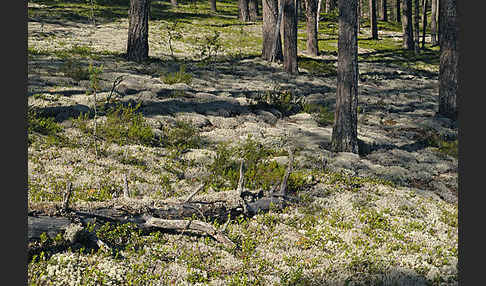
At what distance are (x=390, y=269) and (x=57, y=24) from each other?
23.4 m

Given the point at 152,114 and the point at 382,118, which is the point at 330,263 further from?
the point at 382,118

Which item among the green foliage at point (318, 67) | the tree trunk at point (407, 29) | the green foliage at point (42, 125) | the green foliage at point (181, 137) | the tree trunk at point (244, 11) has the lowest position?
the green foliage at point (181, 137)

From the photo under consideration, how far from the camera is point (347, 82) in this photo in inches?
403

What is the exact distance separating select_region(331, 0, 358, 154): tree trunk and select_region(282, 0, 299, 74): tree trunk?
29.2ft

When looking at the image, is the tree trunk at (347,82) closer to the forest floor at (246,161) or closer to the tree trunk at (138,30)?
the forest floor at (246,161)

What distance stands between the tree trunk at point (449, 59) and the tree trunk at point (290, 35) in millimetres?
6512

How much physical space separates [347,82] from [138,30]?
9672 millimetres

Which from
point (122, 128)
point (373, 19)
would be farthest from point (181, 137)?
point (373, 19)

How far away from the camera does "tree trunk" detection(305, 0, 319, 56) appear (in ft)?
78.9

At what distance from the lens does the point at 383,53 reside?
30.9 m

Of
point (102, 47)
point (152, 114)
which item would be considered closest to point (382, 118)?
point (152, 114)

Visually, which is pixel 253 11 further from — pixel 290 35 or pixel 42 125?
pixel 42 125

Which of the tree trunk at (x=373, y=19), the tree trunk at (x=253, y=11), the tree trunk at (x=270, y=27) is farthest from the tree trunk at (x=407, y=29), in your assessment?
the tree trunk at (x=270, y=27)

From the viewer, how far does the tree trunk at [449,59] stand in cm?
1415
